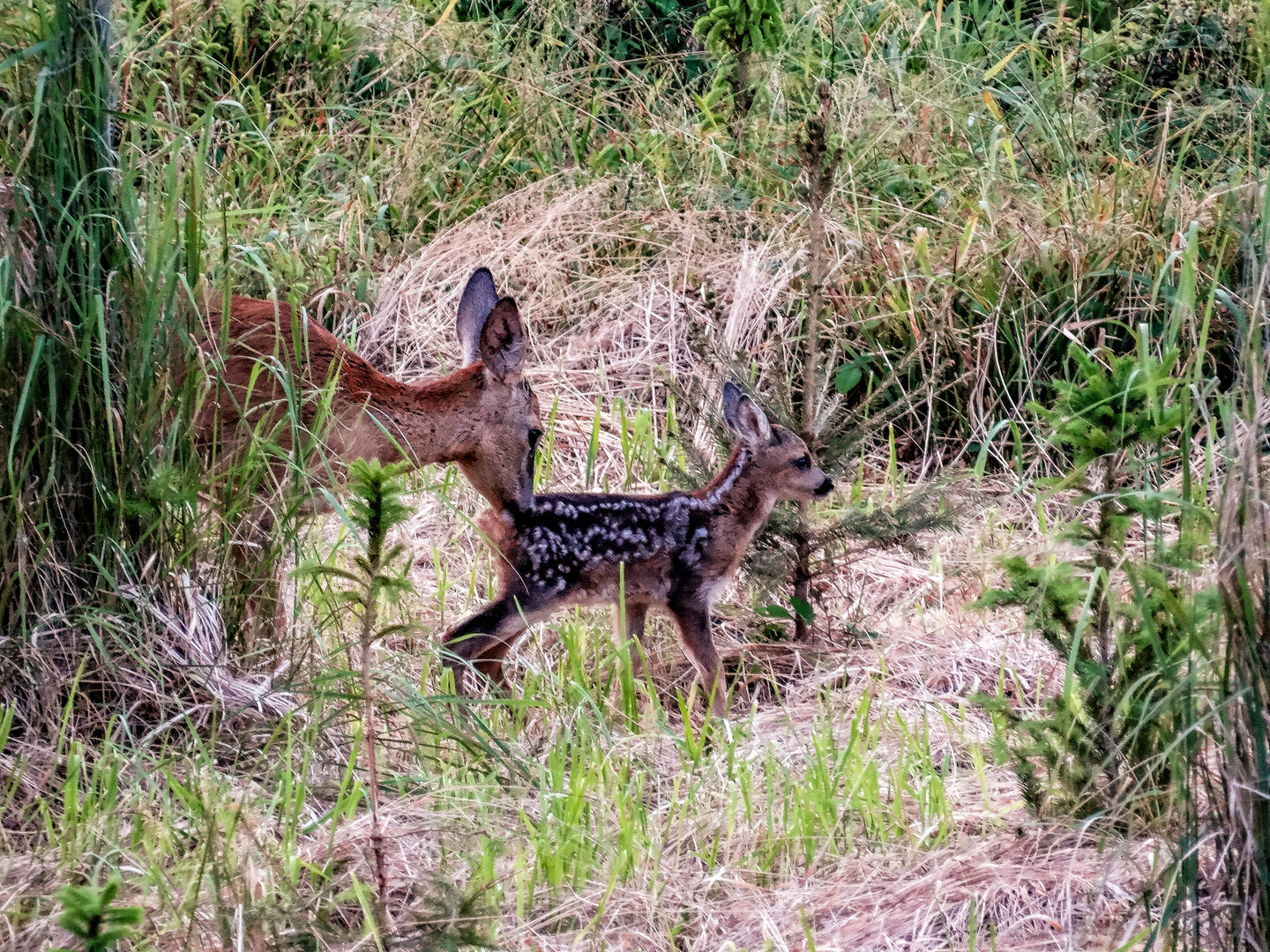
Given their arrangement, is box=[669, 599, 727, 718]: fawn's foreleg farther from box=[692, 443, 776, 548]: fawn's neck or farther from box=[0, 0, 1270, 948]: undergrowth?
box=[692, 443, 776, 548]: fawn's neck

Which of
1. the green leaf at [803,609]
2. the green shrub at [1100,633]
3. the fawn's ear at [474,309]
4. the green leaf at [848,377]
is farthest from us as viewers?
the green leaf at [848,377]

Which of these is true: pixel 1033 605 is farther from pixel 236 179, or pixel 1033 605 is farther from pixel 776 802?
pixel 236 179

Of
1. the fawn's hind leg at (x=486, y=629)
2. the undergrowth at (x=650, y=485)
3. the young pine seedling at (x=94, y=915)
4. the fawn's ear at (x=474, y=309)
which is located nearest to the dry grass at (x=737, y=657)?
the undergrowth at (x=650, y=485)

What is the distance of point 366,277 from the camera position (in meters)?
7.14

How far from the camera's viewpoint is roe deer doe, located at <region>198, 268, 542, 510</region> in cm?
501

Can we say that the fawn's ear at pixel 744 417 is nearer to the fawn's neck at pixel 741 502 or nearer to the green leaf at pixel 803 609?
the fawn's neck at pixel 741 502

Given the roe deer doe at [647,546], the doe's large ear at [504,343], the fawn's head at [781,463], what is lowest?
the roe deer doe at [647,546]

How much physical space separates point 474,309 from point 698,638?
5.55 ft

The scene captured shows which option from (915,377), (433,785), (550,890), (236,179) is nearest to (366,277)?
(236,179)

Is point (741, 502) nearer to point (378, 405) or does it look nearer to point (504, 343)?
point (504, 343)

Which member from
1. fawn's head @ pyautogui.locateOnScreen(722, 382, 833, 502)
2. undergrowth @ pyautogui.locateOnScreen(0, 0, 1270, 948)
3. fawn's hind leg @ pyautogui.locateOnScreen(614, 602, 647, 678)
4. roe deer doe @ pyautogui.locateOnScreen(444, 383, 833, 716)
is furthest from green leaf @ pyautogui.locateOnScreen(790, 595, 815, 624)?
fawn's hind leg @ pyautogui.locateOnScreen(614, 602, 647, 678)

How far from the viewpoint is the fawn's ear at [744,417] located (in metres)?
5.32

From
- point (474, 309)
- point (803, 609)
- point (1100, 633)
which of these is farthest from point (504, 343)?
point (1100, 633)

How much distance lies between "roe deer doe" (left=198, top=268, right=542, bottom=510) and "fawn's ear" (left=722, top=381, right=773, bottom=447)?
2.31ft
